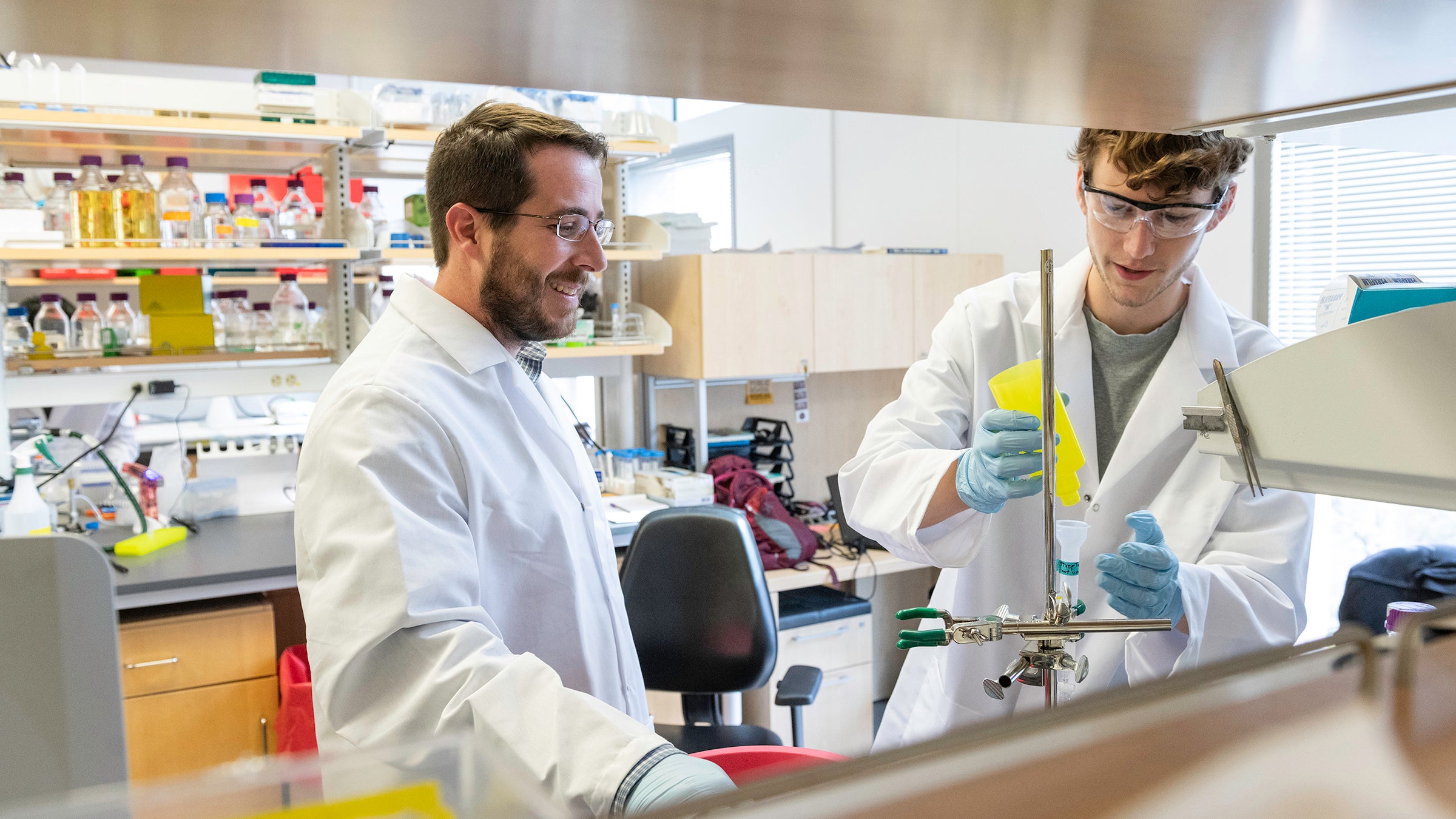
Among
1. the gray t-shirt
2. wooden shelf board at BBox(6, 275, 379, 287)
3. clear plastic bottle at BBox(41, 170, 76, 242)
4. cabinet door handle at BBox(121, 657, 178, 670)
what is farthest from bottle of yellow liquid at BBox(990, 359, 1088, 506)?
wooden shelf board at BBox(6, 275, 379, 287)

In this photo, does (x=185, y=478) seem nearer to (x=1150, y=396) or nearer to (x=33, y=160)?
(x=33, y=160)

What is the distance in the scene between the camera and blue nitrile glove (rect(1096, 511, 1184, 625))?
46.9 inches

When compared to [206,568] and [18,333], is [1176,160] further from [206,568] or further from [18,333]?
[18,333]

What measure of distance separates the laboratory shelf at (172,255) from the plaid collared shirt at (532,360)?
1.51 metres

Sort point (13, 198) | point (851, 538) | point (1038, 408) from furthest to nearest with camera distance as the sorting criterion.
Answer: point (851, 538)
point (13, 198)
point (1038, 408)

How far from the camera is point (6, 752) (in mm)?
836

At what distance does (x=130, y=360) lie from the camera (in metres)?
2.81

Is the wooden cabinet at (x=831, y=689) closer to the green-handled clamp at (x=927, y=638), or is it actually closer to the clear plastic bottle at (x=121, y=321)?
the clear plastic bottle at (x=121, y=321)

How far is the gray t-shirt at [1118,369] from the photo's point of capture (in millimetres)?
1569

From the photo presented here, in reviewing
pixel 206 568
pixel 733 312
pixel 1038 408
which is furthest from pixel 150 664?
pixel 1038 408

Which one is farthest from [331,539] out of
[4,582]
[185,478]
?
[185,478]

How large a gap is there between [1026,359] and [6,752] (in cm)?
138

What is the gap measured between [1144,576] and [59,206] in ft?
9.94

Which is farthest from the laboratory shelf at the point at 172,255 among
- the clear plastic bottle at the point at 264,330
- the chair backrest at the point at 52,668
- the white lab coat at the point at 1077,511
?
the chair backrest at the point at 52,668
